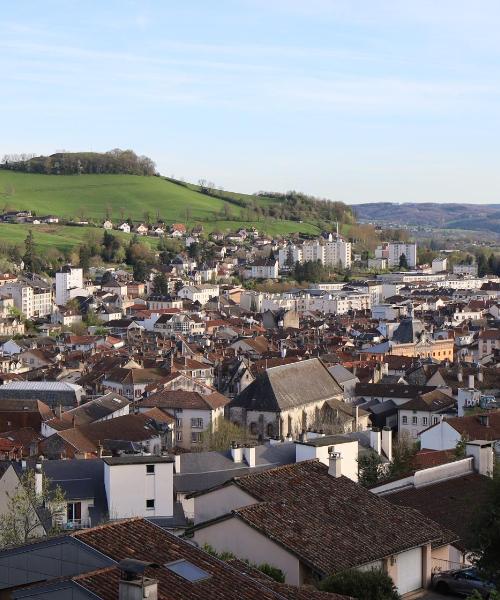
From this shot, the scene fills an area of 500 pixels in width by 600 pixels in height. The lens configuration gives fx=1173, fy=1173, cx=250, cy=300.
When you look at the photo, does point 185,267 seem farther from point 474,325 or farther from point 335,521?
point 335,521

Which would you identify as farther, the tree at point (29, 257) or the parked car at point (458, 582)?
the tree at point (29, 257)

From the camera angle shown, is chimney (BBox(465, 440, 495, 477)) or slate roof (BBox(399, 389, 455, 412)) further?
slate roof (BBox(399, 389, 455, 412))

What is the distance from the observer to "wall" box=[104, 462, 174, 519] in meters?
21.7

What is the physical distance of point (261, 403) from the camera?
50.1m

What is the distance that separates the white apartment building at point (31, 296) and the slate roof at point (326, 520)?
98899mm

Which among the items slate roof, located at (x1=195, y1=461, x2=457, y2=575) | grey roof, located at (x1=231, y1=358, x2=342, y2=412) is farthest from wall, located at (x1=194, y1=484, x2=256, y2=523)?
grey roof, located at (x1=231, y1=358, x2=342, y2=412)

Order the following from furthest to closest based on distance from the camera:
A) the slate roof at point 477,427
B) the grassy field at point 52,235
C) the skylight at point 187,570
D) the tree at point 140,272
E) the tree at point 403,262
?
the tree at point 403,262 → the grassy field at point 52,235 → the tree at point 140,272 → the slate roof at point 477,427 → the skylight at point 187,570

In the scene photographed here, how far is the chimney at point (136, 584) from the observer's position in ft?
32.4

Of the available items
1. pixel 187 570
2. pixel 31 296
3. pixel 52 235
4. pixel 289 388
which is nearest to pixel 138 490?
pixel 187 570

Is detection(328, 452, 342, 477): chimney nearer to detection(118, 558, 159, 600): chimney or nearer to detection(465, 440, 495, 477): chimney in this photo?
detection(465, 440, 495, 477): chimney

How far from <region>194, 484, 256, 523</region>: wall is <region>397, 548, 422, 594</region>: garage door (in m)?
2.20

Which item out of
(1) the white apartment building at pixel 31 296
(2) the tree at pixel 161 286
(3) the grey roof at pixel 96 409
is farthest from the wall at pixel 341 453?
(2) the tree at pixel 161 286

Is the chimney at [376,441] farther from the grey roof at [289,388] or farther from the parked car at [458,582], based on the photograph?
the parked car at [458,582]

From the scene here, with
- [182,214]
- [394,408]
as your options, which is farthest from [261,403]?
[182,214]
